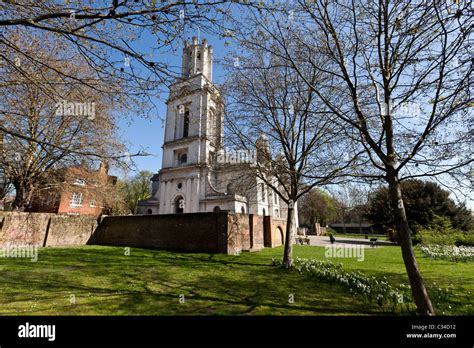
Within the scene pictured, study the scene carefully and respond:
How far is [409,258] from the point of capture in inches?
205

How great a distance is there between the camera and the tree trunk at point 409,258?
496 cm

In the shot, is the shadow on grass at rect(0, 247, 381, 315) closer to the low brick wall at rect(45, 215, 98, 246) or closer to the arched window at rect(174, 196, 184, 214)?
the low brick wall at rect(45, 215, 98, 246)

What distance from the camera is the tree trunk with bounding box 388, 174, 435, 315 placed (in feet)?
16.3

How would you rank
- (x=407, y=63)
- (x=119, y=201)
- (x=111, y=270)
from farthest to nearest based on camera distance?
(x=119, y=201)
(x=111, y=270)
(x=407, y=63)

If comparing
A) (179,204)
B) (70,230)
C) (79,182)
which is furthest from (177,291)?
(179,204)

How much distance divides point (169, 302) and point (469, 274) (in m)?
12.8

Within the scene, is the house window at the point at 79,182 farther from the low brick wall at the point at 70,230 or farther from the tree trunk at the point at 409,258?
the tree trunk at the point at 409,258

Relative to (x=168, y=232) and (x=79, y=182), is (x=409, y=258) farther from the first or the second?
(x=79, y=182)
